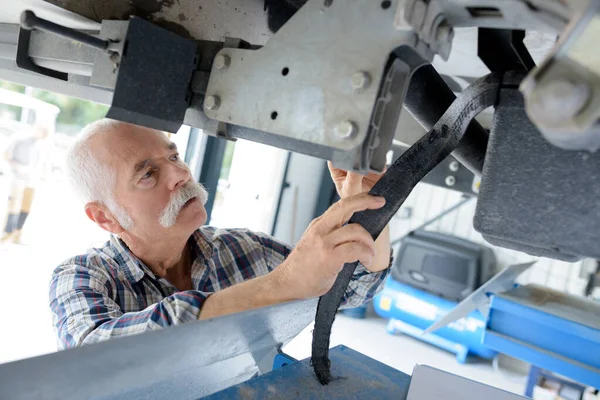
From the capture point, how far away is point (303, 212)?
396cm

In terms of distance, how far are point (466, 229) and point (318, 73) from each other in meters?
3.73

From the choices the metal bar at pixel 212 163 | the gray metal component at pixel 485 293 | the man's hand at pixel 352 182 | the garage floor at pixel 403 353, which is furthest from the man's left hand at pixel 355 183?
→ the garage floor at pixel 403 353

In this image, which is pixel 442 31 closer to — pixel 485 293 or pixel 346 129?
pixel 346 129

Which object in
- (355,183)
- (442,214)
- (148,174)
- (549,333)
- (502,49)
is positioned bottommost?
(549,333)

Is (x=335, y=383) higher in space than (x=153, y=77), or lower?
lower

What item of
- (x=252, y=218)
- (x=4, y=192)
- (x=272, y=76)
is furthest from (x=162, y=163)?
→ (x=252, y=218)

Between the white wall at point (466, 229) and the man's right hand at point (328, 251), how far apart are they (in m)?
3.09

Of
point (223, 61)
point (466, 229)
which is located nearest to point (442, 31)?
point (223, 61)

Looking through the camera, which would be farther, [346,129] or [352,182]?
[352,182]

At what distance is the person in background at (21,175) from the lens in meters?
2.17

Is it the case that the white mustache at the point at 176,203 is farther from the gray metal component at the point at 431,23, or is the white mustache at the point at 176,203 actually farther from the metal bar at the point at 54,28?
the gray metal component at the point at 431,23

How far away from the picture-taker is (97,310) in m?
0.86

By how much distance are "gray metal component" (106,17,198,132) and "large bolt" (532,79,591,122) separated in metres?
0.42

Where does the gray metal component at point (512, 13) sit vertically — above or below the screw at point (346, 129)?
above
